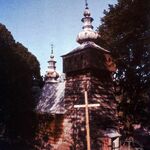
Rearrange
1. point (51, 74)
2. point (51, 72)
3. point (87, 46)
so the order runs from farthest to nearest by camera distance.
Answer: point (51, 72) → point (51, 74) → point (87, 46)

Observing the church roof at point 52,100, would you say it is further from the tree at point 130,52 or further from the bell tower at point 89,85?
the tree at point 130,52

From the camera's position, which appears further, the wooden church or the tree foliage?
the tree foliage

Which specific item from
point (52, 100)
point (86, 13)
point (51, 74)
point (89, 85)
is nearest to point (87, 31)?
point (86, 13)

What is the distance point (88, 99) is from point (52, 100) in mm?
7764

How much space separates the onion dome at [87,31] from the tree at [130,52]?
1.98 metres

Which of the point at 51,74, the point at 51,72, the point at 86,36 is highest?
the point at 86,36

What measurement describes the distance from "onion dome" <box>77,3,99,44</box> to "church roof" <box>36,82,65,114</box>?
6356 mm

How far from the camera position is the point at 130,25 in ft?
81.8

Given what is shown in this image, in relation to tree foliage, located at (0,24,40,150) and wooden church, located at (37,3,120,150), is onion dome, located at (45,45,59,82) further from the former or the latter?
wooden church, located at (37,3,120,150)

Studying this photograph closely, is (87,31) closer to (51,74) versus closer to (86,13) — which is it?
(86,13)

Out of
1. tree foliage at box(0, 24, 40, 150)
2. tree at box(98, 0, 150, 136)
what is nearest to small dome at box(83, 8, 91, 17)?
tree at box(98, 0, 150, 136)

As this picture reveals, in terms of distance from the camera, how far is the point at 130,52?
88.6 ft

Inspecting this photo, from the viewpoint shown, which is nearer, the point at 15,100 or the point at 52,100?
the point at 15,100

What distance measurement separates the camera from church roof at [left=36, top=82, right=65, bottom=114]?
27.0m
